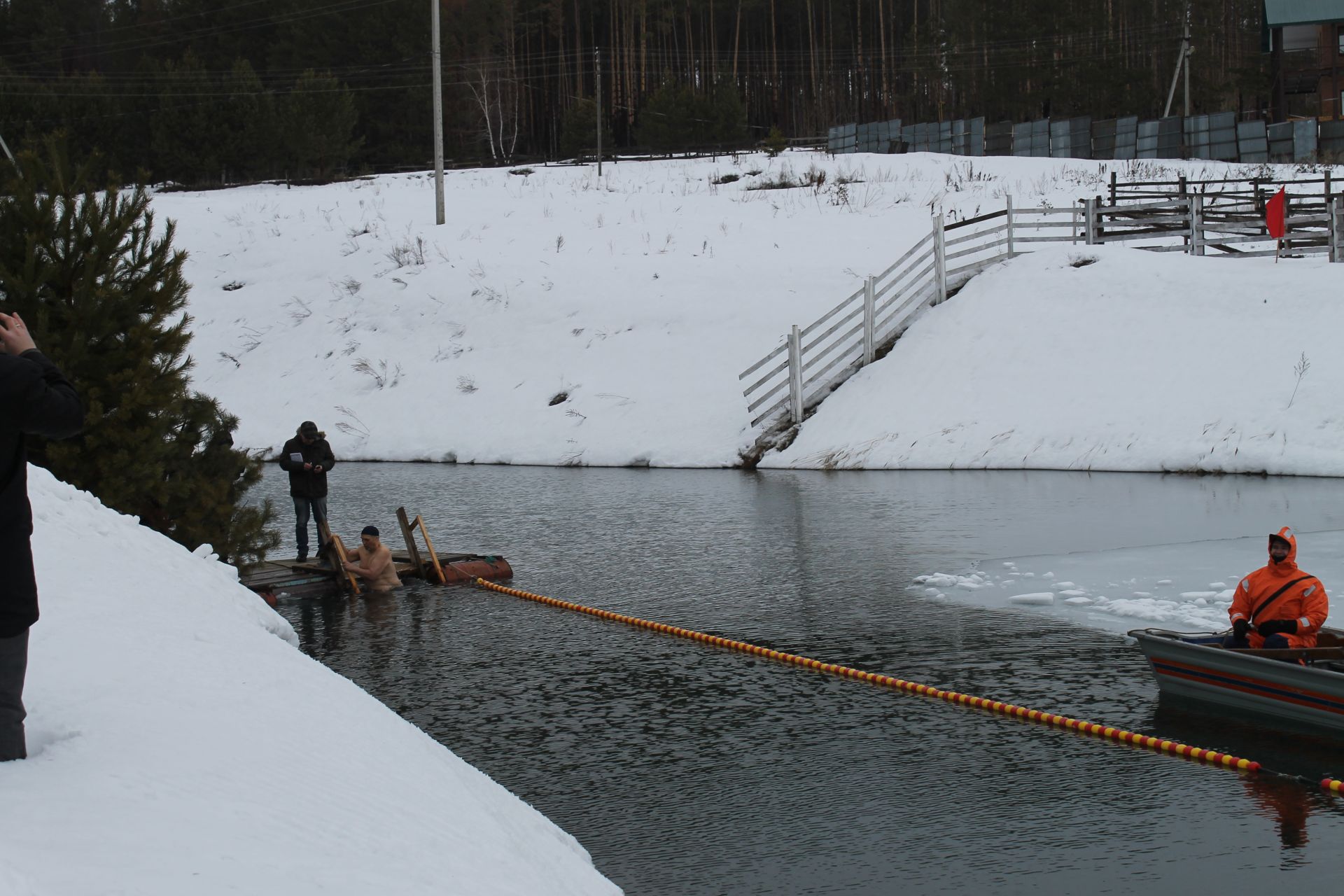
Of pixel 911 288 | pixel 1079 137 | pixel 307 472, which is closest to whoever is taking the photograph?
pixel 307 472

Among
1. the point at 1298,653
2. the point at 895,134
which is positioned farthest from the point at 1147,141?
the point at 1298,653

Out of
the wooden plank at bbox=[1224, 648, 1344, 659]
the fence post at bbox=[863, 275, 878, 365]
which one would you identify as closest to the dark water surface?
the wooden plank at bbox=[1224, 648, 1344, 659]

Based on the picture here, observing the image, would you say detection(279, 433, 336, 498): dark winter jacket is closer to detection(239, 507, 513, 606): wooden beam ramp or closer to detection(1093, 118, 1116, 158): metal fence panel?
detection(239, 507, 513, 606): wooden beam ramp

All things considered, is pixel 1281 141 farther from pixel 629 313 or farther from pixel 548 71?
pixel 548 71

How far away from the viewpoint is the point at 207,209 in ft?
151

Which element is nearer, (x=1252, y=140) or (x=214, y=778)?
(x=214, y=778)

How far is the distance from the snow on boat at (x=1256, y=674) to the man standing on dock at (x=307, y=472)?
30.9 ft

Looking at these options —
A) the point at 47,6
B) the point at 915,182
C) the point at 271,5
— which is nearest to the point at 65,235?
the point at 915,182

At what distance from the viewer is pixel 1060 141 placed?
5538cm

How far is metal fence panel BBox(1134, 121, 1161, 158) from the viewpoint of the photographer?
5266 centimetres

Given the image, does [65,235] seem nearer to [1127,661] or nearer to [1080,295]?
[1127,661]

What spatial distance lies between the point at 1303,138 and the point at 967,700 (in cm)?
4597

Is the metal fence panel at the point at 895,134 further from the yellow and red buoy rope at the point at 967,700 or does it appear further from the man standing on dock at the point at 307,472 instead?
the yellow and red buoy rope at the point at 967,700

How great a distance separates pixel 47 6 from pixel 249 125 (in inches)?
1117
